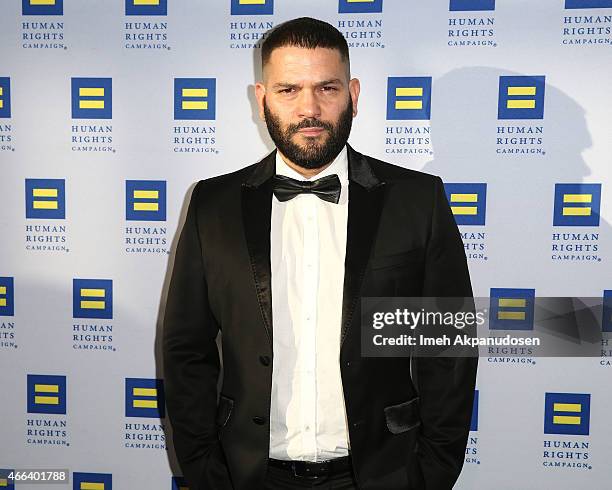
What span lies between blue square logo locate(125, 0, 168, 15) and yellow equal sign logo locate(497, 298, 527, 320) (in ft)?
6.38

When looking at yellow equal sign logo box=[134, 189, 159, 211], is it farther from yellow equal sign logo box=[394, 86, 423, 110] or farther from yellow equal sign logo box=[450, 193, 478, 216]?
yellow equal sign logo box=[450, 193, 478, 216]

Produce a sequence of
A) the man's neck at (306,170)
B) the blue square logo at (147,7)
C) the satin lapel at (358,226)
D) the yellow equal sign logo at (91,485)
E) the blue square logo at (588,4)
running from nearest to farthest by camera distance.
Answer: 1. the satin lapel at (358,226)
2. the man's neck at (306,170)
3. the blue square logo at (588,4)
4. the blue square logo at (147,7)
5. the yellow equal sign logo at (91,485)

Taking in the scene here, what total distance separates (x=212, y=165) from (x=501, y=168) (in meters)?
1.25

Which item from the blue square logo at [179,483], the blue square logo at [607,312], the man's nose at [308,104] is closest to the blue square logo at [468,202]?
the blue square logo at [607,312]

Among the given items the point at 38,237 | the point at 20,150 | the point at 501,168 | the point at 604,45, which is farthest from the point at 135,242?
the point at 604,45

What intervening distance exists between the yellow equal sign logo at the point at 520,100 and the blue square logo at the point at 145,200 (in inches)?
60.6

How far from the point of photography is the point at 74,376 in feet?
9.43

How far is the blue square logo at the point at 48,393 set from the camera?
2.89 metres

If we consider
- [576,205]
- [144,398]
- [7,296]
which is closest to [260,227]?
[144,398]

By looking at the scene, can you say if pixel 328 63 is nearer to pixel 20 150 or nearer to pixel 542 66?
pixel 542 66

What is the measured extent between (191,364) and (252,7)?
1554 mm

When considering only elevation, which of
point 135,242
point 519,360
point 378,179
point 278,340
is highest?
point 378,179

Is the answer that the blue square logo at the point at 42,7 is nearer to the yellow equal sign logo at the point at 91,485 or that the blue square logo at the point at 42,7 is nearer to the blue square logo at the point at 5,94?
the blue square logo at the point at 5,94

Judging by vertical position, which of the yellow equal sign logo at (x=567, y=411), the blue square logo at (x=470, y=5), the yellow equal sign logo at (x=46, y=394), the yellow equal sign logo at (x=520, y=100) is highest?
the blue square logo at (x=470, y=5)
